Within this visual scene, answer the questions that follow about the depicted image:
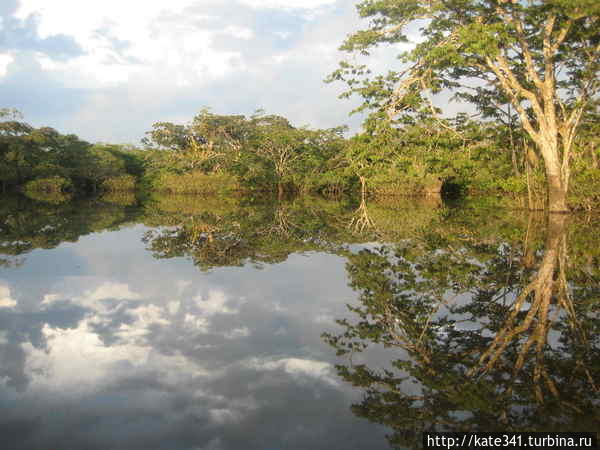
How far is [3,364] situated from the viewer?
3.26 m

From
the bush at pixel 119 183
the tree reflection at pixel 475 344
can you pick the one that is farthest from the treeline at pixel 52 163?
the tree reflection at pixel 475 344

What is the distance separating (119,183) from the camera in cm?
4459

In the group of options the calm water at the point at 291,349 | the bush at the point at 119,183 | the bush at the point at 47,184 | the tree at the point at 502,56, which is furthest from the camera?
the bush at the point at 119,183

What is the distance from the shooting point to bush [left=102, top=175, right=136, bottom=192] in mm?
43966

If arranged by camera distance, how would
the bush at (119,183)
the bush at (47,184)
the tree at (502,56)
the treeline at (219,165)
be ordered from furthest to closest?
1. the bush at (119,183)
2. the bush at (47,184)
3. the treeline at (219,165)
4. the tree at (502,56)

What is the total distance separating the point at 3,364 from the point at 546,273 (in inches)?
245

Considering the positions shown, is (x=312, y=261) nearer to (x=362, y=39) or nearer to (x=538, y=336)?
(x=538, y=336)

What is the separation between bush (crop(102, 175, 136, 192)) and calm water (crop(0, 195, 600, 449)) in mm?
38442

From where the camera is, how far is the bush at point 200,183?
3838 centimetres

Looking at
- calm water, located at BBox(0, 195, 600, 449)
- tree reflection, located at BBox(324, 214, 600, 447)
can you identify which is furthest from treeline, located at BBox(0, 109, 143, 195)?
tree reflection, located at BBox(324, 214, 600, 447)

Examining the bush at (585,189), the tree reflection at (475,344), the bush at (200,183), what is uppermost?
the bush at (200,183)

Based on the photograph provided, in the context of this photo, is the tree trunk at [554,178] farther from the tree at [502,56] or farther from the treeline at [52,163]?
the treeline at [52,163]

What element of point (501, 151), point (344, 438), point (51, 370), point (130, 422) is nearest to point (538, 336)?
point (344, 438)

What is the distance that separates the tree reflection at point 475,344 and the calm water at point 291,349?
2 centimetres
